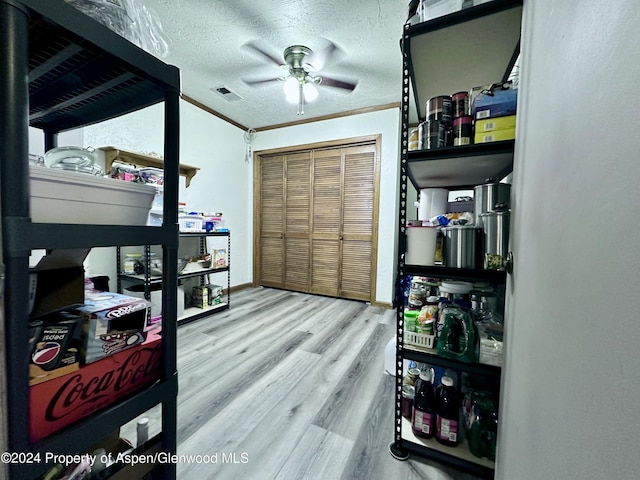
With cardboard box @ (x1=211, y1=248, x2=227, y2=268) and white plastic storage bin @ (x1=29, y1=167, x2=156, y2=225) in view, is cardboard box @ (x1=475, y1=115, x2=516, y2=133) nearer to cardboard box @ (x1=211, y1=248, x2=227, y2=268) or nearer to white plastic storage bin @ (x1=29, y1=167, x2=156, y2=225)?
white plastic storage bin @ (x1=29, y1=167, x2=156, y2=225)

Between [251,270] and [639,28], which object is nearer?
[639,28]

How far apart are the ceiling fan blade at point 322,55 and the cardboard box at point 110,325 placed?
2.14 m

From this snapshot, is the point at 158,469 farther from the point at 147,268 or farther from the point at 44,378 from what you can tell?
the point at 147,268

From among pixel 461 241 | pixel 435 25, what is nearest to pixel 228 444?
pixel 461 241

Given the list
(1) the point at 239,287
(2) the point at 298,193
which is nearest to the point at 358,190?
(2) the point at 298,193

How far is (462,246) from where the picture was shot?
36.4 inches

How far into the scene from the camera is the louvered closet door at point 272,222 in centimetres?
375

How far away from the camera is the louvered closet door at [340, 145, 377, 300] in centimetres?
320

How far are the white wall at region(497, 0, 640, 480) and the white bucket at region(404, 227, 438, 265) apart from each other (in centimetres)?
34

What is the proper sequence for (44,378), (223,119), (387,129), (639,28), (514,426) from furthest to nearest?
(223,119)
(387,129)
(514,426)
(44,378)
(639,28)

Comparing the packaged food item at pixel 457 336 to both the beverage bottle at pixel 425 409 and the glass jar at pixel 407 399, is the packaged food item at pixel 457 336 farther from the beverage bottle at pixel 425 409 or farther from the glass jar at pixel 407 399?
the glass jar at pixel 407 399

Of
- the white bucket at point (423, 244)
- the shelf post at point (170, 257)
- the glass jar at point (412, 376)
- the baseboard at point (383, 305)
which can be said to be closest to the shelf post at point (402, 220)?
the white bucket at point (423, 244)

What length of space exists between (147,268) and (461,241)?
2.26 metres

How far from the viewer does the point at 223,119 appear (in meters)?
3.38
